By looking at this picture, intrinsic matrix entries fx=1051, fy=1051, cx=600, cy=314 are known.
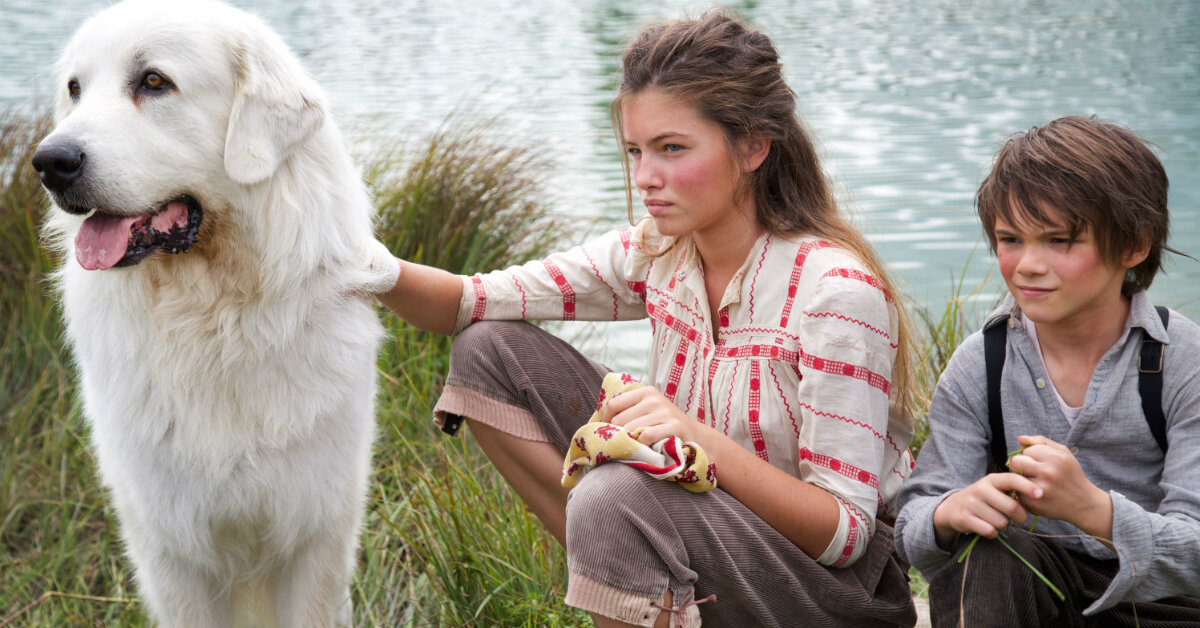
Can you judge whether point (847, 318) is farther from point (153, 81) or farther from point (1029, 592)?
point (153, 81)

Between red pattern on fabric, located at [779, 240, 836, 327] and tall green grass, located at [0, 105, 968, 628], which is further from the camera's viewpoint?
tall green grass, located at [0, 105, 968, 628]

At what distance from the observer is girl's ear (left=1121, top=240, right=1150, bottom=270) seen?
2.00 metres

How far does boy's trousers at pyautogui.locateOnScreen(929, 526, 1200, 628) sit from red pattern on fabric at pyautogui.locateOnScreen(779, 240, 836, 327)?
0.55 m

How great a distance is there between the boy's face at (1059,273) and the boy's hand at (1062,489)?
303mm

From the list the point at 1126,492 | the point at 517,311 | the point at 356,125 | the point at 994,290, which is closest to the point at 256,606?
the point at 517,311

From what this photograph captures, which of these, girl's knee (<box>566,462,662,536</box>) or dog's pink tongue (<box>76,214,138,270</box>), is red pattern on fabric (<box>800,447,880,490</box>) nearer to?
girl's knee (<box>566,462,662,536</box>)

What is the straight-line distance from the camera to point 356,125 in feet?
17.6

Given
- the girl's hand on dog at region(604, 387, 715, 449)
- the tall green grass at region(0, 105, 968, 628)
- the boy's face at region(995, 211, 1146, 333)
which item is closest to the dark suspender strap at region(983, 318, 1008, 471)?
the boy's face at region(995, 211, 1146, 333)

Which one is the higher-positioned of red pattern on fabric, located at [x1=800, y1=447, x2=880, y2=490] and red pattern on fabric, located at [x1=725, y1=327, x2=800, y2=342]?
red pattern on fabric, located at [x1=725, y1=327, x2=800, y2=342]

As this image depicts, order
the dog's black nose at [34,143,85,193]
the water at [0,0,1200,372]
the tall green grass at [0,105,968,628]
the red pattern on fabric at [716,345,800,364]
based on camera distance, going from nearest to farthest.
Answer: the dog's black nose at [34,143,85,193] < the red pattern on fabric at [716,345,800,364] < the tall green grass at [0,105,968,628] < the water at [0,0,1200,372]

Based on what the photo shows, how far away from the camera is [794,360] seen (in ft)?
7.00

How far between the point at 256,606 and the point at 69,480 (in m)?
1.42

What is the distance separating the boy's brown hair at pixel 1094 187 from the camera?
1970 millimetres

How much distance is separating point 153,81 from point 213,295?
441 mm
